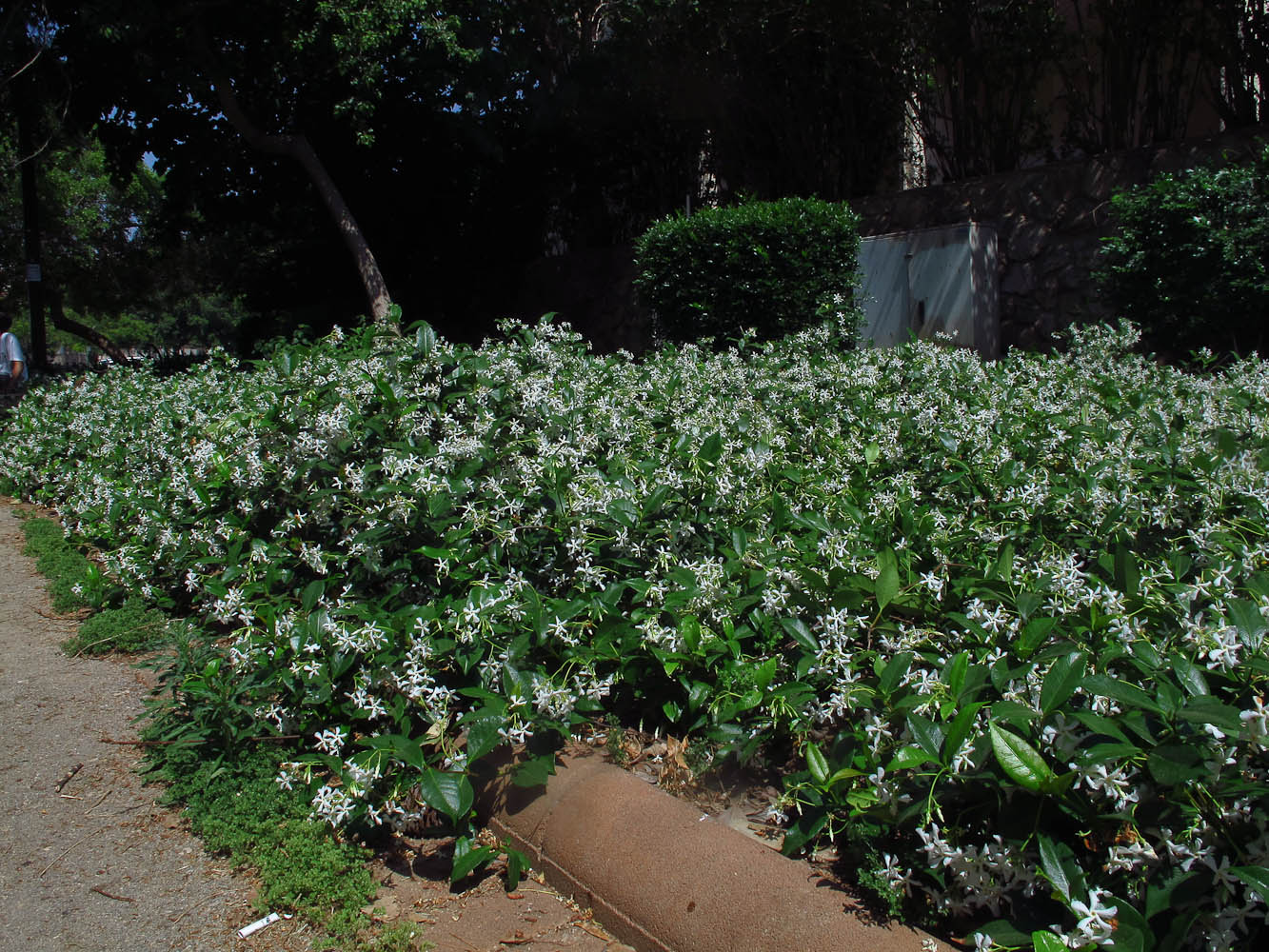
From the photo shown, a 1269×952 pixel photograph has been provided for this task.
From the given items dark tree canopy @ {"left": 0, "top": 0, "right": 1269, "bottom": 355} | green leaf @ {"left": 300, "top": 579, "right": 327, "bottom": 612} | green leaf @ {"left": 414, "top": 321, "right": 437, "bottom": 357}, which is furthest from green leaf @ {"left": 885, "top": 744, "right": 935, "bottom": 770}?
dark tree canopy @ {"left": 0, "top": 0, "right": 1269, "bottom": 355}

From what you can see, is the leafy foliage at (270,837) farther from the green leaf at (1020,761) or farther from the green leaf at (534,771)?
the green leaf at (1020,761)

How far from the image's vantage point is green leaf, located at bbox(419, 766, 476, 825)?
2412mm

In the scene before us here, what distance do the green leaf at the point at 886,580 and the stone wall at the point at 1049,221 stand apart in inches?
272

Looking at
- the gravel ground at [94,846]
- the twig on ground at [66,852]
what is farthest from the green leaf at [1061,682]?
the twig on ground at [66,852]

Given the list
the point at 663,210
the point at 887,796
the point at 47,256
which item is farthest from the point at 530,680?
the point at 47,256

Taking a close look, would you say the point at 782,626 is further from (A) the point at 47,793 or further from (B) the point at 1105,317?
(B) the point at 1105,317

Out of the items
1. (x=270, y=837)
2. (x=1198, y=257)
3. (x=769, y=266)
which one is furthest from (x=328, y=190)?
(x=270, y=837)

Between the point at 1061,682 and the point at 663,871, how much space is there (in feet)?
3.35

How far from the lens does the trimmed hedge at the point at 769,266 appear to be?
883cm

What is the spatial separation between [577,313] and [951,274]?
6.89 m

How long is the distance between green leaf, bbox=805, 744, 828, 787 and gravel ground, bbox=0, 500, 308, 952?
51.0 inches

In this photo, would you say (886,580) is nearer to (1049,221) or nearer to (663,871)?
(663,871)

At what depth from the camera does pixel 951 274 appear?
8.93 meters

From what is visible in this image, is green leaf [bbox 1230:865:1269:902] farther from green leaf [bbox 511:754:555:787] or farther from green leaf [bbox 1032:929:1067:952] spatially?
green leaf [bbox 511:754:555:787]
